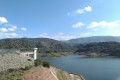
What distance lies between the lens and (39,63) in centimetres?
4578

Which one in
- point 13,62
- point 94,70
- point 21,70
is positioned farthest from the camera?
point 94,70

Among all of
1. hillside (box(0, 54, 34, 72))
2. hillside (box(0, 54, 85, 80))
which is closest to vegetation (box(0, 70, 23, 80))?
hillside (box(0, 54, 85, 80))

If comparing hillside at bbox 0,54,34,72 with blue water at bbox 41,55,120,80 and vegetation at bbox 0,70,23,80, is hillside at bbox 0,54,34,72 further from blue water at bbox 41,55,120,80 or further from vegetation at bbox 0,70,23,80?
blue water at bbox 41,55,120,80

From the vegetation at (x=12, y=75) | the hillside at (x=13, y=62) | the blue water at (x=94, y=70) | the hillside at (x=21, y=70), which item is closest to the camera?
the vegetation at (x=12, y=75)

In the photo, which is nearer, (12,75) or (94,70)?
(12,75)

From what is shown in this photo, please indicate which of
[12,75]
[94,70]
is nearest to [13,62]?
[12,75]

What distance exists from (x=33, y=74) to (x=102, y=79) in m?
35.7

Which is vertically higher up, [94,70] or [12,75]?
[12,75]

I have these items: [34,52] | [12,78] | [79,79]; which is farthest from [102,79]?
[12,78]

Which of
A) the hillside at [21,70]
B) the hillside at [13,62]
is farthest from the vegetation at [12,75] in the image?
the hillside at [13,62]

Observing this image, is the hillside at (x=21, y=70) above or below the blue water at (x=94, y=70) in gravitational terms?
above

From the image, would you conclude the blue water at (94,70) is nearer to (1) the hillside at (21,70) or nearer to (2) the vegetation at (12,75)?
(1) the hillside at (21,70)

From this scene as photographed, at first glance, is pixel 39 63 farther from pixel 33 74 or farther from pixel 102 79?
pixel 102 79

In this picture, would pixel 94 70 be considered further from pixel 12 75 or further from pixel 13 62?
pixel 12 75
